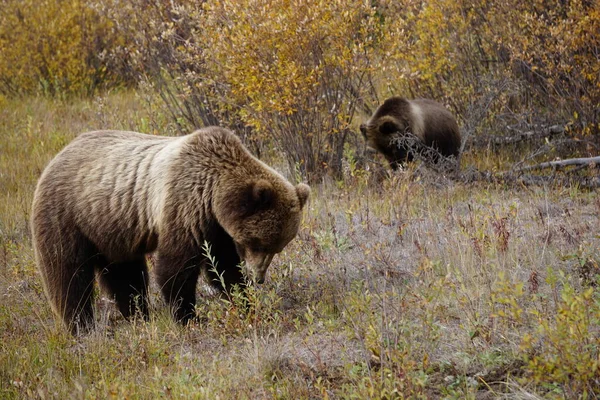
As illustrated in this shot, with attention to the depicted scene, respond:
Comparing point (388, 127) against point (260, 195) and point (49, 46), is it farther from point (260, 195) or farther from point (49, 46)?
point (49, 46)

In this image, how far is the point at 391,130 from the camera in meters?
9.39

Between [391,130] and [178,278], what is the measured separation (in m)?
4.91

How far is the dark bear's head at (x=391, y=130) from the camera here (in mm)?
9359

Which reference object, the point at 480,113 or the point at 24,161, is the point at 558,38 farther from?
the point at 24,161

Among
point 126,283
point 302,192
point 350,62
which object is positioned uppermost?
point 350,62

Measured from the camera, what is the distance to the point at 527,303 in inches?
179

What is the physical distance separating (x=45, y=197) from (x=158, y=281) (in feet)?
3.81

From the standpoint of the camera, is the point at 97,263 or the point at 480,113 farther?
the point at 480,113

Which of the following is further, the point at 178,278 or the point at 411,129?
the point at 411,129

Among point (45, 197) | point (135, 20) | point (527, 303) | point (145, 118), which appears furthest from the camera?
point (145, 118)

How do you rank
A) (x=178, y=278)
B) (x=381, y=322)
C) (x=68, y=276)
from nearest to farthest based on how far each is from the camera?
(x=381, y=322), (x=178, y=278), (x=68, y=276)

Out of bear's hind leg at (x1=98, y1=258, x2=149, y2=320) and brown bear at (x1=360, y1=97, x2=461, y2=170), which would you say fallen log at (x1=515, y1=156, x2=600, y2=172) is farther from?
bear's hind leg at (x1=98, y1=258, x2=149, y2=320)

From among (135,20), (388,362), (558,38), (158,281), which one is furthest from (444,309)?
(135,20)

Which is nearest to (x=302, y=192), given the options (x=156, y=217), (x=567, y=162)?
(x=156, y=217)
